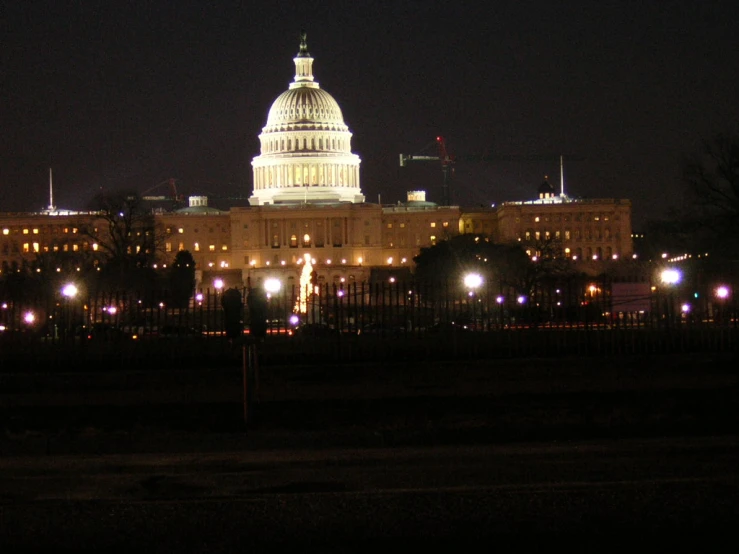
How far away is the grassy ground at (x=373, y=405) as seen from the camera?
2033 centimetres

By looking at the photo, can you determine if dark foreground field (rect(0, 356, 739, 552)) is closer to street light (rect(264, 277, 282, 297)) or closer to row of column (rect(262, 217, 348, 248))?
street light (rect(264, 277, 282, 297))

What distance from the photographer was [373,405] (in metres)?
23.5

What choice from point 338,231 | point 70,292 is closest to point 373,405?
point 70,292

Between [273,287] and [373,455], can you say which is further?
[273,287]

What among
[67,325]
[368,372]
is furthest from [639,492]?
[67,325]

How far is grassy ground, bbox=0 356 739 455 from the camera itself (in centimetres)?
2033

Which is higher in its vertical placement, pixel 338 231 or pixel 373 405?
pixel 338 231

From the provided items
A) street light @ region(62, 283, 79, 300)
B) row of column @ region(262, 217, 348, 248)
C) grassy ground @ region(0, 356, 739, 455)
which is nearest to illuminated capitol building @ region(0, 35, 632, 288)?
row of column @ region(262, 217, 348, 248)

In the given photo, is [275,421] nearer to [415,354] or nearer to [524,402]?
[524,402]

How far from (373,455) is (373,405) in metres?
5.18

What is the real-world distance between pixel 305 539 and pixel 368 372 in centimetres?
1442

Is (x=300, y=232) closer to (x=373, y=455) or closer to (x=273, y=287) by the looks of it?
(x=273, y=287)

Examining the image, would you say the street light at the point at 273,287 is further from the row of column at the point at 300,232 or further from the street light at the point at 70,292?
the row of column at the point at 300,232

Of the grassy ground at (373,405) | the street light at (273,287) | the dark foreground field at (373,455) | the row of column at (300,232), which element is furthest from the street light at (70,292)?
the row of column at (300,232)
